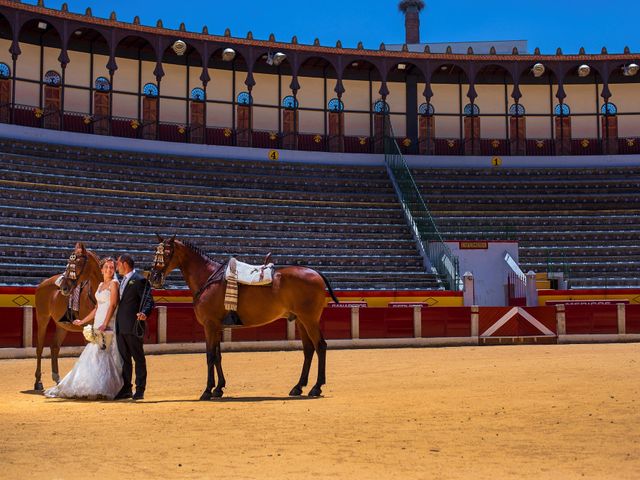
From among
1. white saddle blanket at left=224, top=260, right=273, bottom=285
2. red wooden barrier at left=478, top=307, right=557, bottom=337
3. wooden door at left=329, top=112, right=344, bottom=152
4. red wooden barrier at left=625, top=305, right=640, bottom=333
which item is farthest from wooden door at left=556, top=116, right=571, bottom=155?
white saddle blanket at left=224, top=260, right=273, bottom=285

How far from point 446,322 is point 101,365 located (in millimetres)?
12854

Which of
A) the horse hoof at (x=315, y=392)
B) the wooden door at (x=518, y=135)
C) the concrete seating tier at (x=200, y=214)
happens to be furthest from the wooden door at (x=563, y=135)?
the horse hoof at (x=315, y=392)

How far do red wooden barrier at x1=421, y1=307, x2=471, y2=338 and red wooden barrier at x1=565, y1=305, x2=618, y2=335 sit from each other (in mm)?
2740

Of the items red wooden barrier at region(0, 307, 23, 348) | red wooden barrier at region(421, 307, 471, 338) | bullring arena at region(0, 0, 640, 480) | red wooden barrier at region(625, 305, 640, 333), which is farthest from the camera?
red wooden barrier at region(625, 305, 640, 333)

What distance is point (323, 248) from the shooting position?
26234 millimetres

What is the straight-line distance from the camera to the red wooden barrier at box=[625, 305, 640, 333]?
73.4 ft

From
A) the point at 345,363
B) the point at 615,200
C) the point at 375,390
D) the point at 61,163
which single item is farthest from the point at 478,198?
the point at 375,390

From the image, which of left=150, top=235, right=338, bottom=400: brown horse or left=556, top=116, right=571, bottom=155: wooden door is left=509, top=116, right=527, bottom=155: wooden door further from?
left=150, top=235, right=338, bottom=400: brown horse

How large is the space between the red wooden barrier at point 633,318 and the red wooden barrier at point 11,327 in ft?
Answer: 48.8

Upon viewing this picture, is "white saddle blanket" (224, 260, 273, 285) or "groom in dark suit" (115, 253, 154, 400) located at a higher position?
"white saddle blanket" (224, 260, 273, 285)

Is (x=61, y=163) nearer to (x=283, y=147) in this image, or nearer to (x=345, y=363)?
(x=283, y=147)

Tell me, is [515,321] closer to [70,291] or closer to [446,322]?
[446,322]

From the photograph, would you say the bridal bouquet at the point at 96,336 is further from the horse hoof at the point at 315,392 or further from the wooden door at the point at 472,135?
the wooden door at the point at 472,135

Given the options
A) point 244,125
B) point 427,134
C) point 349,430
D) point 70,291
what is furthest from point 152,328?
point 427,134
